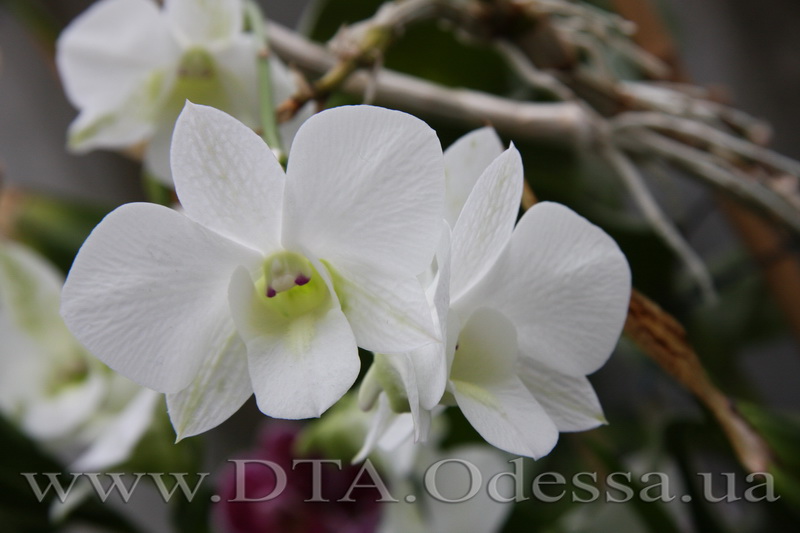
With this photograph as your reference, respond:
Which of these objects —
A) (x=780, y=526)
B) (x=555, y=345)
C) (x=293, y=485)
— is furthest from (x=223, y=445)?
(x=555, y=345)

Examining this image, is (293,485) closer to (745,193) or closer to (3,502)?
(3,502)

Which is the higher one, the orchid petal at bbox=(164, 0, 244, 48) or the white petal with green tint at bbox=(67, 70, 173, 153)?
the orchid petal at bbox=(164, 0, 244, 48)

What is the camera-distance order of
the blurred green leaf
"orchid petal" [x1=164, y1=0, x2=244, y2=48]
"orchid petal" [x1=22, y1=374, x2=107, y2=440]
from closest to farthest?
"orchid petal" [x1=164, y1=0, x2=244, y2=48] → "orchid petal" [x1=22, y1=374, x2=107, y2=440] → the blurred green leaf

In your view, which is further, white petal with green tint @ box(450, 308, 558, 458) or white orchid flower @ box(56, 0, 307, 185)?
white orchid flower @ box(56, 0, 307, 185)

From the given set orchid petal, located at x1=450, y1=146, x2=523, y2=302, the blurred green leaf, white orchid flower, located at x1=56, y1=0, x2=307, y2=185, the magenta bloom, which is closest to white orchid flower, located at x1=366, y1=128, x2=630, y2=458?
orchid petal, located at x1=450, y1=146, x2=523, y2=302

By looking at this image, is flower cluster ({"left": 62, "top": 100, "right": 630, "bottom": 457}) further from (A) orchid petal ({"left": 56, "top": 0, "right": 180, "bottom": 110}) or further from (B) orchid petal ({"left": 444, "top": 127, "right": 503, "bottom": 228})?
(A) orchid petal ({"left": 56, "top": 0, "right": 180, "bottom": 110})

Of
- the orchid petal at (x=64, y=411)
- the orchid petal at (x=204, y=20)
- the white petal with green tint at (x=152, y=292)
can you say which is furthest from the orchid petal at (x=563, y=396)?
the orchid petal at (x=64, y=411)

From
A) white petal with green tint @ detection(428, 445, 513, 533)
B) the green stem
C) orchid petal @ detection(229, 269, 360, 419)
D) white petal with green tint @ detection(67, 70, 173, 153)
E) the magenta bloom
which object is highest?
the green stem

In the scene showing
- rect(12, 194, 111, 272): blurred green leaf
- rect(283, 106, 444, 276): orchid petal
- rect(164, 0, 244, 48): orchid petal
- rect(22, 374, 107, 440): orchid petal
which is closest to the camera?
rect(283, 106, 444, 276): orchid petal
